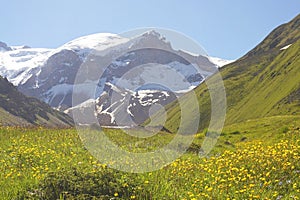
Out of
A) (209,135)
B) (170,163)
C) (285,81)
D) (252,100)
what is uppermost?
(170,163)

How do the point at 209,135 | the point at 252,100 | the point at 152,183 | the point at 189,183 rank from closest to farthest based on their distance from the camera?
the point at 152,183, the point at 189,183, the point at 209,135, the point at 252,100

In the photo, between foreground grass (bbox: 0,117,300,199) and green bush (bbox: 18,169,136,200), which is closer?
green bush (bbox: 18,169,136,200)

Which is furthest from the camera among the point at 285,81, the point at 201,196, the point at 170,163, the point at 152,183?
the point at 285,81

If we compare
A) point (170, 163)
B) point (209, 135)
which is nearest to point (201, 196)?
point (170, 163)

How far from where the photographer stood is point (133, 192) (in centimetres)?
1067

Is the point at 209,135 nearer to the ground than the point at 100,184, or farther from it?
nearer to the ground

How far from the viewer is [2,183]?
12.1m

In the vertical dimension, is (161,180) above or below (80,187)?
below

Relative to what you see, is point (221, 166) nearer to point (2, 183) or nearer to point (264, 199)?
point (264, 199)

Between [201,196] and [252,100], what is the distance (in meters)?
195

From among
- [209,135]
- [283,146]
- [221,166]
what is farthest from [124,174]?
[209,135]

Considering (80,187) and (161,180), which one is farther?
(161,180)

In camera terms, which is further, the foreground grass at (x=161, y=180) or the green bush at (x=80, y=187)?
the foreground grass at (x=161, y=180)

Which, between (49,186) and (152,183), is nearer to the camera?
(49,186)
